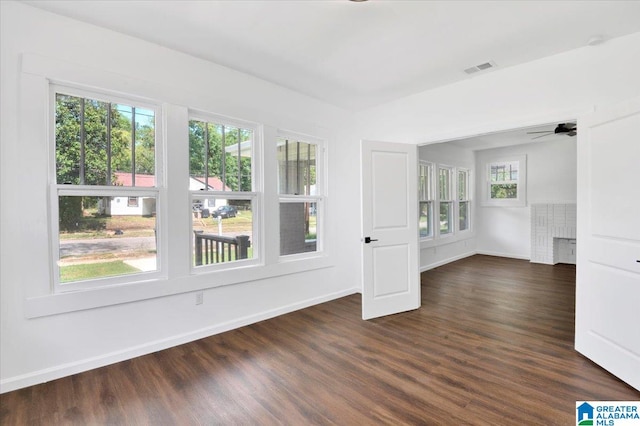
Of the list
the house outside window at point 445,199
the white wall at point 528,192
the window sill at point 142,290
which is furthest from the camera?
the house outside window at point 445,199

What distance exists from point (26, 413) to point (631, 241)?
4.33m

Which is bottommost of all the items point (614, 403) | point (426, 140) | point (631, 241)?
point (614, 403)

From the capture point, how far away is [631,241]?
2.29m

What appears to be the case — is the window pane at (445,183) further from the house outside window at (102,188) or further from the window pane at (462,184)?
the house outside window at (102,188)

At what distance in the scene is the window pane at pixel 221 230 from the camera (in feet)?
10.8

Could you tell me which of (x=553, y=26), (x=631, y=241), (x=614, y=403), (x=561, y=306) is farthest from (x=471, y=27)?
(x=561, y=306)

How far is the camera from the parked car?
11.2ft

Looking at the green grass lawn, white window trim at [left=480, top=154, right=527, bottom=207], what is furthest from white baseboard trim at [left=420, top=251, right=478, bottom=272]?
the green grass lawn

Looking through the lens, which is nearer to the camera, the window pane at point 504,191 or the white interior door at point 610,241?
the white interior door at point 610,241

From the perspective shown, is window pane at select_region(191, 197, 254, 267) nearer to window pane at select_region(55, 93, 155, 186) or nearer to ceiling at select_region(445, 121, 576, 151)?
window pane at select_region(55, 93, 155, 186)

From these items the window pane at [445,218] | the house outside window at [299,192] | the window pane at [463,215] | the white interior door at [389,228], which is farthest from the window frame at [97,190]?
the window pane at [463,215]

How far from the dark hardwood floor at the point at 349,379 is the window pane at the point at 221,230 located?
83cm

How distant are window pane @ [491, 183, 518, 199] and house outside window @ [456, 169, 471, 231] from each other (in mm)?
675

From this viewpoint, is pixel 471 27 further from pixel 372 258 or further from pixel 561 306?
pixel 561 306
